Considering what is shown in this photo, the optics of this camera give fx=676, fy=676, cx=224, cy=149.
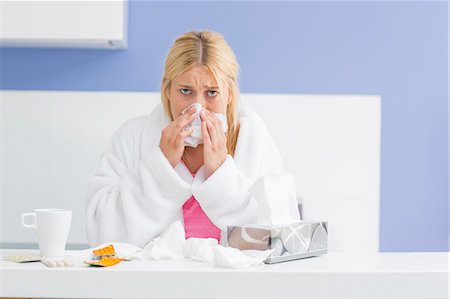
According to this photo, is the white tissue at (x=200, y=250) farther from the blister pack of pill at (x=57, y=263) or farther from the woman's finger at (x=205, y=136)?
the woman's finger at (x=205, y=136)

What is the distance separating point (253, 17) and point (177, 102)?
1363mm

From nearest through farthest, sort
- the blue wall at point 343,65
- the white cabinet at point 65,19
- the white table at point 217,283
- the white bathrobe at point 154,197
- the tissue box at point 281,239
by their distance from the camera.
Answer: the white table at point 217,283, the tissue box at point 281,239, the white bathrobe at point 154,197, the white cabinet at point 65,19, the blue wall at point 343,65

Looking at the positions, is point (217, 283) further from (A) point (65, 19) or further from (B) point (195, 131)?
(A) point (65, 19)

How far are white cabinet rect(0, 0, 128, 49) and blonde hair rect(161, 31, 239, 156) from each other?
94 cm

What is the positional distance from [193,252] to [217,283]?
0.21 metres

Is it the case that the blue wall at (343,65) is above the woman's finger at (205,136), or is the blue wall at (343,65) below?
above

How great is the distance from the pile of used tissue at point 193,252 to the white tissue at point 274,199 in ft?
0.32

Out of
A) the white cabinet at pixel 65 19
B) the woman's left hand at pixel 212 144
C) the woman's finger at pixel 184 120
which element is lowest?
the woman's left hand at pixel 212 144

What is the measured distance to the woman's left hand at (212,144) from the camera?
1564mm

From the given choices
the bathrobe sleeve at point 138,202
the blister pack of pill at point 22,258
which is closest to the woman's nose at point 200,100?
the bathrobe sleeve at point 138,202

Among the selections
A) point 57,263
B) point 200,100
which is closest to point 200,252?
point 57,263

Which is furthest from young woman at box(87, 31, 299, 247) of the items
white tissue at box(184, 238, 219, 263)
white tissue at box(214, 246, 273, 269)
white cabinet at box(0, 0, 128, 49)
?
white cabinet at box(0, 0, 128, 49)

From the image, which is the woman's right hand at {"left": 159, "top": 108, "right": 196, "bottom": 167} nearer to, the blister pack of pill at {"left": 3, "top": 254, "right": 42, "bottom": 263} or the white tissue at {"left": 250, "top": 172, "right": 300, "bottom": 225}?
the white tissue at {"left": 250, "top": 172, "right": 300, "bottom": 225}

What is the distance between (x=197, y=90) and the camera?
1678mm
